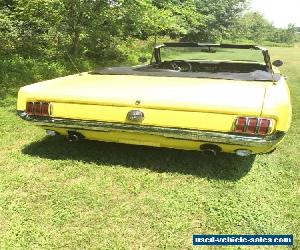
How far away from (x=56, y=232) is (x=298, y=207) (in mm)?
2371

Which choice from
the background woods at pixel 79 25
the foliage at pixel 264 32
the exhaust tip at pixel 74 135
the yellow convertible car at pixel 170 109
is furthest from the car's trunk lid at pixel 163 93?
the foliage at pixel 264 32

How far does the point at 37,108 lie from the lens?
4402mm

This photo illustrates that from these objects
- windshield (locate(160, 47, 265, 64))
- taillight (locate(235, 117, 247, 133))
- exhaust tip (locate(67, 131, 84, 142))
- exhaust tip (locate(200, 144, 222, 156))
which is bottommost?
exhaust tip (locate(67, 131, 84, 142))

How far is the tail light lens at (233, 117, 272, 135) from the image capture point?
12.1 feet

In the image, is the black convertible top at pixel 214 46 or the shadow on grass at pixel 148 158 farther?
the black convertible top at pixel 214 46

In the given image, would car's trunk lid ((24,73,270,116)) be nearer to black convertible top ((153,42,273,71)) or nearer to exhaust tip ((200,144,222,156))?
exhaust tip ((200,144,222,156))

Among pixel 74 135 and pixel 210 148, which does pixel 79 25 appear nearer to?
pixel 74 135

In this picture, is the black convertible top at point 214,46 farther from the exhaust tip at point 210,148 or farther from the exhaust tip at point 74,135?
the exhaust tip at point 74,135

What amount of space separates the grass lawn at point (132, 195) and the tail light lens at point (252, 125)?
0.74 metres

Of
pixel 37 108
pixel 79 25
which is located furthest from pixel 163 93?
pixel 79 25

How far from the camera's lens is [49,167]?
4.59m

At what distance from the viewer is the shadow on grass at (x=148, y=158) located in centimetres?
466

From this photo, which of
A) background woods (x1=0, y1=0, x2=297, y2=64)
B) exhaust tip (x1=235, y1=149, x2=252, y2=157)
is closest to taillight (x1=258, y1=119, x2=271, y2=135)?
exhaust tip (x1=235, y1=149, x2=252, y2=157)

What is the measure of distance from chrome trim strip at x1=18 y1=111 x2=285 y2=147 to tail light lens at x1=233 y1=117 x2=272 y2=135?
0.17 ft
